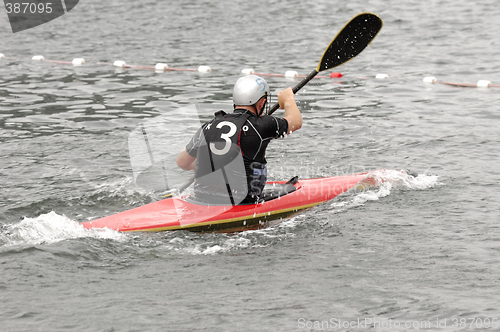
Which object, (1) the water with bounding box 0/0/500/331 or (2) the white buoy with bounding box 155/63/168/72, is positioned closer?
(1) the water with bounding box 0/0/500/331

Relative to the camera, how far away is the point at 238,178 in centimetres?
572

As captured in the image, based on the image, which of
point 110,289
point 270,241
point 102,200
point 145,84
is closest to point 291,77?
point 145,84

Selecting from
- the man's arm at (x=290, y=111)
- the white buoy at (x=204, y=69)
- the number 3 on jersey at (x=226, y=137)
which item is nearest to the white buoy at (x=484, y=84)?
the white buoy at (x=204, y=69)

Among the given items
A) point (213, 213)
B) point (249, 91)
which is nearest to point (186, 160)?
point (213, 213)

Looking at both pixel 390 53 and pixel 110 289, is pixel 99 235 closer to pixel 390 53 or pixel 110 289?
pixel 110 289

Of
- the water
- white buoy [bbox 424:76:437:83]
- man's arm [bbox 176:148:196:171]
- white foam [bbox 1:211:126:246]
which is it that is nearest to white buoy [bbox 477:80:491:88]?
the water

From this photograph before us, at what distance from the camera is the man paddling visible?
554 centimetres

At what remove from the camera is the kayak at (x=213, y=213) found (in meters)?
5.64

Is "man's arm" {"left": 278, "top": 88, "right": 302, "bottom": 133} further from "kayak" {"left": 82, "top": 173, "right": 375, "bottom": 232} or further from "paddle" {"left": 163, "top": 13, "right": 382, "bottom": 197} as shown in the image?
"paddle" {"left": 163, "top": 13, "right": 382, "bottom": 197}

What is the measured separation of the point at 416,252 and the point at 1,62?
13.1m

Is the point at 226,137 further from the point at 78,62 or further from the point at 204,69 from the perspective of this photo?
the point at 78,62

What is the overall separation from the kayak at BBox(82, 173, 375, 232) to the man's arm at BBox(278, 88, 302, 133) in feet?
2.63

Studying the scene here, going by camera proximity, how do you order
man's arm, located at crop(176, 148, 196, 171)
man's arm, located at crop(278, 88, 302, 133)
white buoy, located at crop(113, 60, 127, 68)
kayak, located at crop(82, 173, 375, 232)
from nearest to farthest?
kayak, located at crop(82, 173, 375, 232), man's arm, located at crop(278, 88, 302, 133), man's arm, located at crop(176, 148, 196, 171), white buoy, located at crop(113, 60, 127, 68)

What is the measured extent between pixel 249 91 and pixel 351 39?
2146 mm
